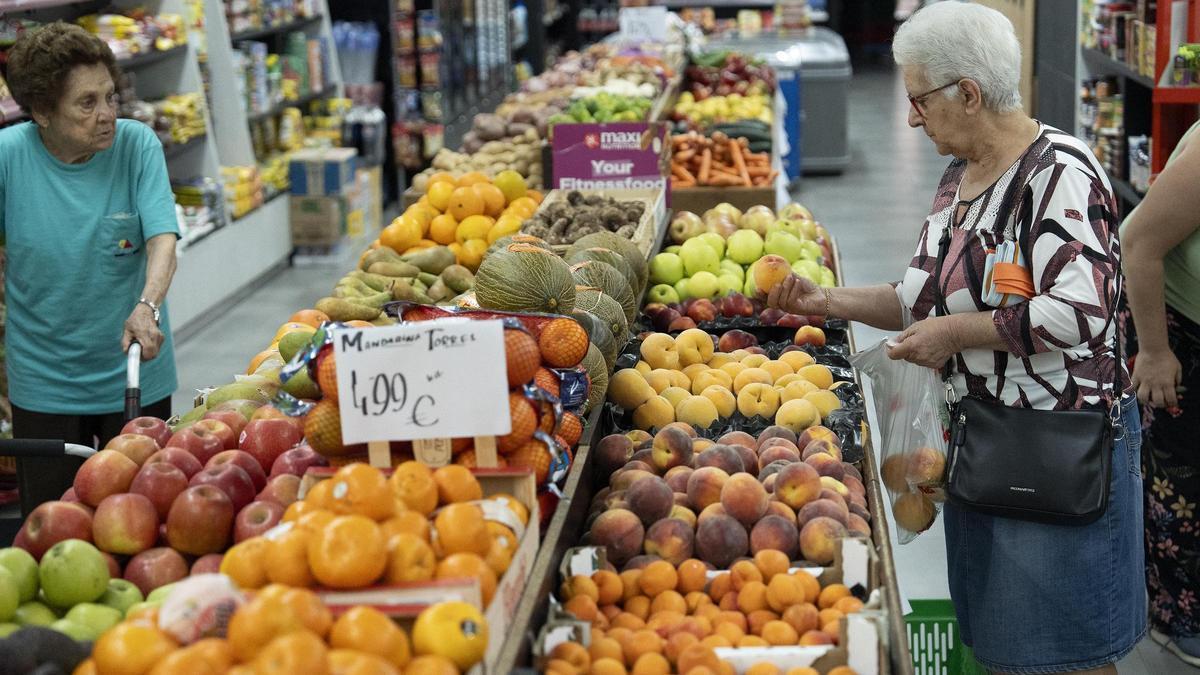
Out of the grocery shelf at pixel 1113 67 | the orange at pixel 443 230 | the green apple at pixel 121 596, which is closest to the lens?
the green apple at pixel 121 596

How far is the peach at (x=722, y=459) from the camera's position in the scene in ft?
7.86

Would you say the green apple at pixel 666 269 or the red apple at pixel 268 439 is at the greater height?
the red apple at pixel 268 439

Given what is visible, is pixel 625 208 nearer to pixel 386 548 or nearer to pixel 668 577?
pixel 668 577

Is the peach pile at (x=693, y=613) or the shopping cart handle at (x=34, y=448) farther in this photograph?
the shopping cart handle at (x=34, y=448)

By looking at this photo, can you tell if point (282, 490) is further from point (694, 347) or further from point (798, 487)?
point (694, 347)

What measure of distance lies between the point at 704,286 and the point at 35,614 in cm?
242

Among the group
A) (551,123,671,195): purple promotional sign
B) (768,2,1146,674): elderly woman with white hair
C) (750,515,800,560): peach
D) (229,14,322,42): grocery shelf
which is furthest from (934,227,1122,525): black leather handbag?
(229,14,322,42): grocery shelf

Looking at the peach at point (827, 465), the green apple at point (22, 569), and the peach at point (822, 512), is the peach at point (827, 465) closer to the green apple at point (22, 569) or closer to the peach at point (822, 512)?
the peach at point (822, 512)

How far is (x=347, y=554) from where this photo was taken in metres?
1.53

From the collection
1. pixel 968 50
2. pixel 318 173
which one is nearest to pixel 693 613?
pixel 968 50

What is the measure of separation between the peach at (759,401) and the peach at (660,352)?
0.22 metres

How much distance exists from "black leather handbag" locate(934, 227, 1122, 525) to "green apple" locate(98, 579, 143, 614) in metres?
1.48

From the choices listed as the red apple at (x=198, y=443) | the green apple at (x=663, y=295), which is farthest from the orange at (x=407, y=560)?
the green apple at (x=663, y=295)

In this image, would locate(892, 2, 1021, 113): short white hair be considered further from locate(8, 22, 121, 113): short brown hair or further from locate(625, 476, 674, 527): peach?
locate(8, 22, 121, 113): short brown hair
